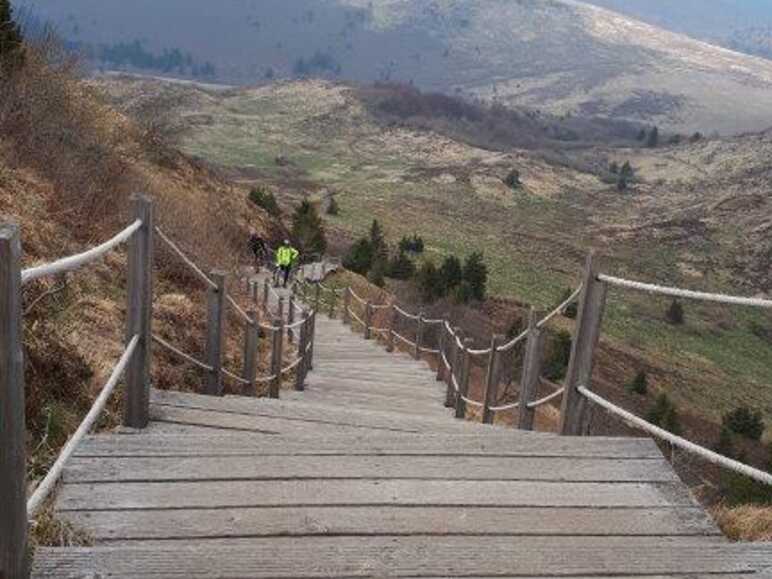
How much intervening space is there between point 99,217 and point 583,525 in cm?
977

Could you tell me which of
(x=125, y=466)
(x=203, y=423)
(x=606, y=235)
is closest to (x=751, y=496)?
(x=203, y=423)

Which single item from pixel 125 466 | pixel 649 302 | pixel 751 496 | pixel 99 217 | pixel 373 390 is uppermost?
pixel 125 466

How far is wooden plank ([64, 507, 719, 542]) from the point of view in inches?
113

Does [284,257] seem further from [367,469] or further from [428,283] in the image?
[428,283]

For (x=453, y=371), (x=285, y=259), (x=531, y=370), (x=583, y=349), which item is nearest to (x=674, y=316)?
(x=285, y=259)

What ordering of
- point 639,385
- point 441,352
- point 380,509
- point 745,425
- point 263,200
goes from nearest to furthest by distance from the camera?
point 380,509 < point 441,352 < point 745,425 < point 639,385 < point 263,200

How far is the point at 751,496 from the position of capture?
42.8 feet

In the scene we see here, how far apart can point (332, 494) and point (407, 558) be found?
1.65 feet

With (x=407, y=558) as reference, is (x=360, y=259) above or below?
below

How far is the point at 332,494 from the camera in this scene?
320 cm

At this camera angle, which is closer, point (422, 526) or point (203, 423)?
point (422, 526)

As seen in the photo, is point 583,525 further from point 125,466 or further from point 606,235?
point 606,235

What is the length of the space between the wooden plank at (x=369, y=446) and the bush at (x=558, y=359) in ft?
109

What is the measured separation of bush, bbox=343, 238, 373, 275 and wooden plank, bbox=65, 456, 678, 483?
1666 inches
